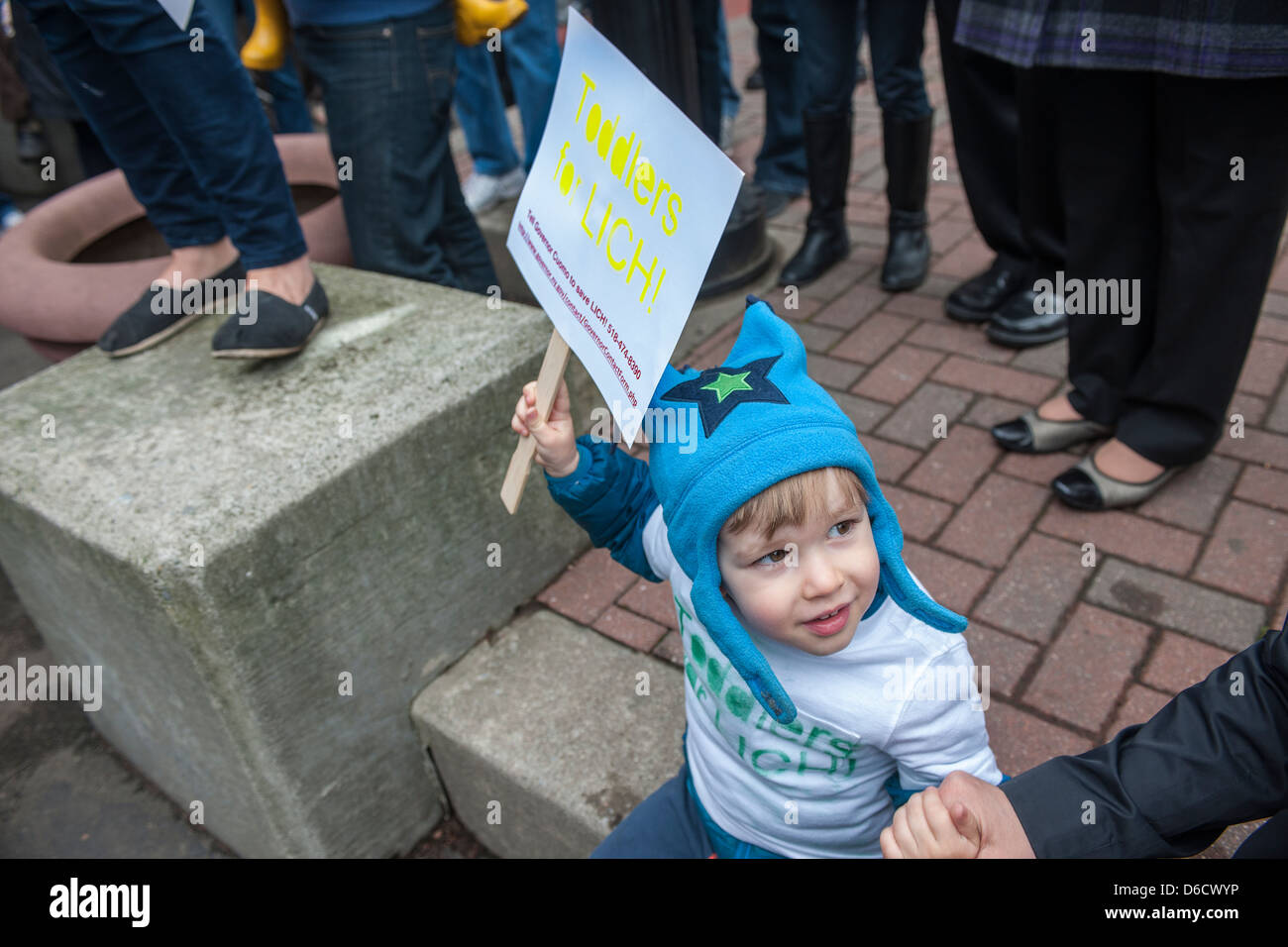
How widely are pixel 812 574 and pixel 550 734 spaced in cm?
96

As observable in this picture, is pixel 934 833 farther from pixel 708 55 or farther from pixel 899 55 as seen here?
pixel 708 55

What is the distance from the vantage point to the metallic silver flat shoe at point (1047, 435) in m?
2.52

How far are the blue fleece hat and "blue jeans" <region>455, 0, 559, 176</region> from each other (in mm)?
2888

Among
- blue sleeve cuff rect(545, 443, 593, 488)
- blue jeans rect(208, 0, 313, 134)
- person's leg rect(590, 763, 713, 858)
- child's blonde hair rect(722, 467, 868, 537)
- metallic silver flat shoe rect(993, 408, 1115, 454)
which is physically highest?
child's blonde hair rect(722, 467, 868, 537)

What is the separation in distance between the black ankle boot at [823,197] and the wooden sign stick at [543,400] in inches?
91.6

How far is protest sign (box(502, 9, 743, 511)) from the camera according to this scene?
1.04 meters

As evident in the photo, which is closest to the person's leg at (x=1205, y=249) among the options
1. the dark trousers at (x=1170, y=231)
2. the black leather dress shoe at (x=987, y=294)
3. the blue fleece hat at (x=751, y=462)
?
the dark trousers at (x=1170, y=231)

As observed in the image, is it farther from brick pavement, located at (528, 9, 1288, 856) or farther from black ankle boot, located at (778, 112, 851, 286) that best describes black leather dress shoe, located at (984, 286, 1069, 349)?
black ankle boot, located at (778, 112, 851, 286)

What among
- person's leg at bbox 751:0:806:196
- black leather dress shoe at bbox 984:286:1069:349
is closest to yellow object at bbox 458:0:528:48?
black leather dress shoe at bbox 984:286:1069:349

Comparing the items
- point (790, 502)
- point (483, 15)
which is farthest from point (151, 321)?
point (790, 502)

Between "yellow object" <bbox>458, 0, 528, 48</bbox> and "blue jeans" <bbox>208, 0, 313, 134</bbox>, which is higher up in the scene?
"yellow object" <bbox>458, 0, 528, 48</bbox>

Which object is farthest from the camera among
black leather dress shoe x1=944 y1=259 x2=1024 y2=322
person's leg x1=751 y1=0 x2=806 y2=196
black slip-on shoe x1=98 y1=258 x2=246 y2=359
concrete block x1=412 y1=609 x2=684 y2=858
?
person's leg x1=751 y1=0 x2=806 y2=196

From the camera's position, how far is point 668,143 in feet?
3.51
